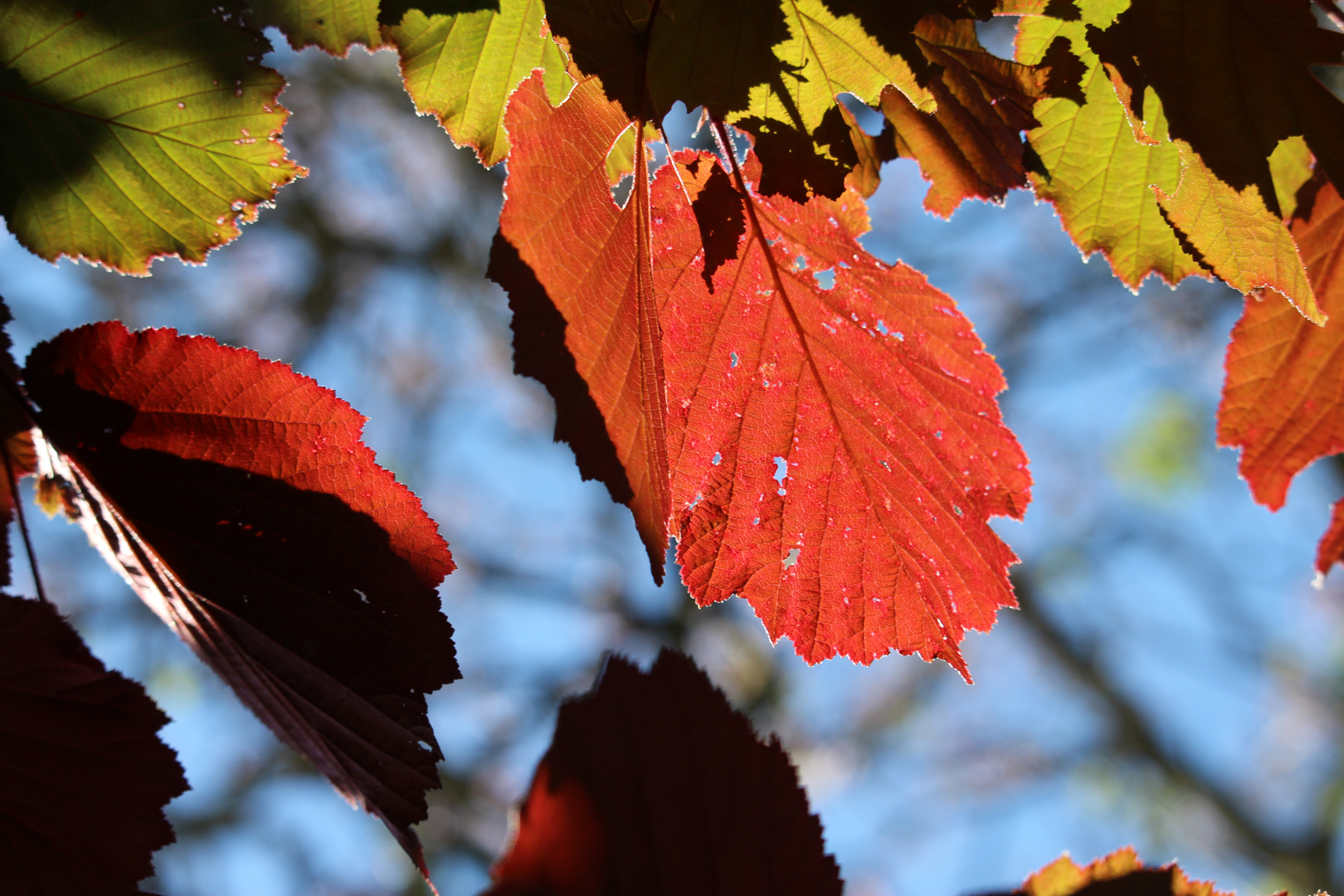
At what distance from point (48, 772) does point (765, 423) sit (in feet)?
2.03

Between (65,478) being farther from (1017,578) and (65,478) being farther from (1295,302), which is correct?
(1017,578)

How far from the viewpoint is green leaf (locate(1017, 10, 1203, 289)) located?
0.66 m

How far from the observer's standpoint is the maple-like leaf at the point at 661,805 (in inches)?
13.4

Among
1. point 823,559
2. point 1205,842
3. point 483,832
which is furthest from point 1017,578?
point 823,559

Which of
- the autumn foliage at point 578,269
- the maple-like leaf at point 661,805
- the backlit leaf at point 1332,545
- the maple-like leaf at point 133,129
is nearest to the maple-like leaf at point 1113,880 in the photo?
the autumn foliage at point 578,269

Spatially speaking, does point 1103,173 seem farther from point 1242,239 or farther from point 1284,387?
point 1284,387

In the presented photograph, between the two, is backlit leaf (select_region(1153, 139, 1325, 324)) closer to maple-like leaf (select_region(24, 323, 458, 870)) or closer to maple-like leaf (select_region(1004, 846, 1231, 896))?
maple-like leaf (select_region(1004, 846, 1231, 896))

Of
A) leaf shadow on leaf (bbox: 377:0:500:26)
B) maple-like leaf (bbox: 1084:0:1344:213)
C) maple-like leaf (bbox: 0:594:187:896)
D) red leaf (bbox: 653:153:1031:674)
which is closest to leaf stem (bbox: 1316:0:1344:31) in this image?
maple-like leaf (bbox: 1084:0:1344:213)

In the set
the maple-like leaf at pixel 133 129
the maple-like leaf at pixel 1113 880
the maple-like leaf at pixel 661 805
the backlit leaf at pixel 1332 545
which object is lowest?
the maple-like leaf at pixel 1113 880

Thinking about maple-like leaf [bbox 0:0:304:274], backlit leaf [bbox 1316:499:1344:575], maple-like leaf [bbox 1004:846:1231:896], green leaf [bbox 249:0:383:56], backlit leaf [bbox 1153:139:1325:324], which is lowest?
maple-like leaf [bbox 1004:846:1231:896]

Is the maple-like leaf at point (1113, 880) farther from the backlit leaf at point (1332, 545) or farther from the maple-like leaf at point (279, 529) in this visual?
the backlit leaf at point (1332, 545)

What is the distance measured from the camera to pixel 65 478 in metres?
0.64

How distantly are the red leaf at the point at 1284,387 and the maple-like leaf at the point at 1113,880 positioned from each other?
0.61 metres

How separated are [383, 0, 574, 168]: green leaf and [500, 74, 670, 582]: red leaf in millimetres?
128
